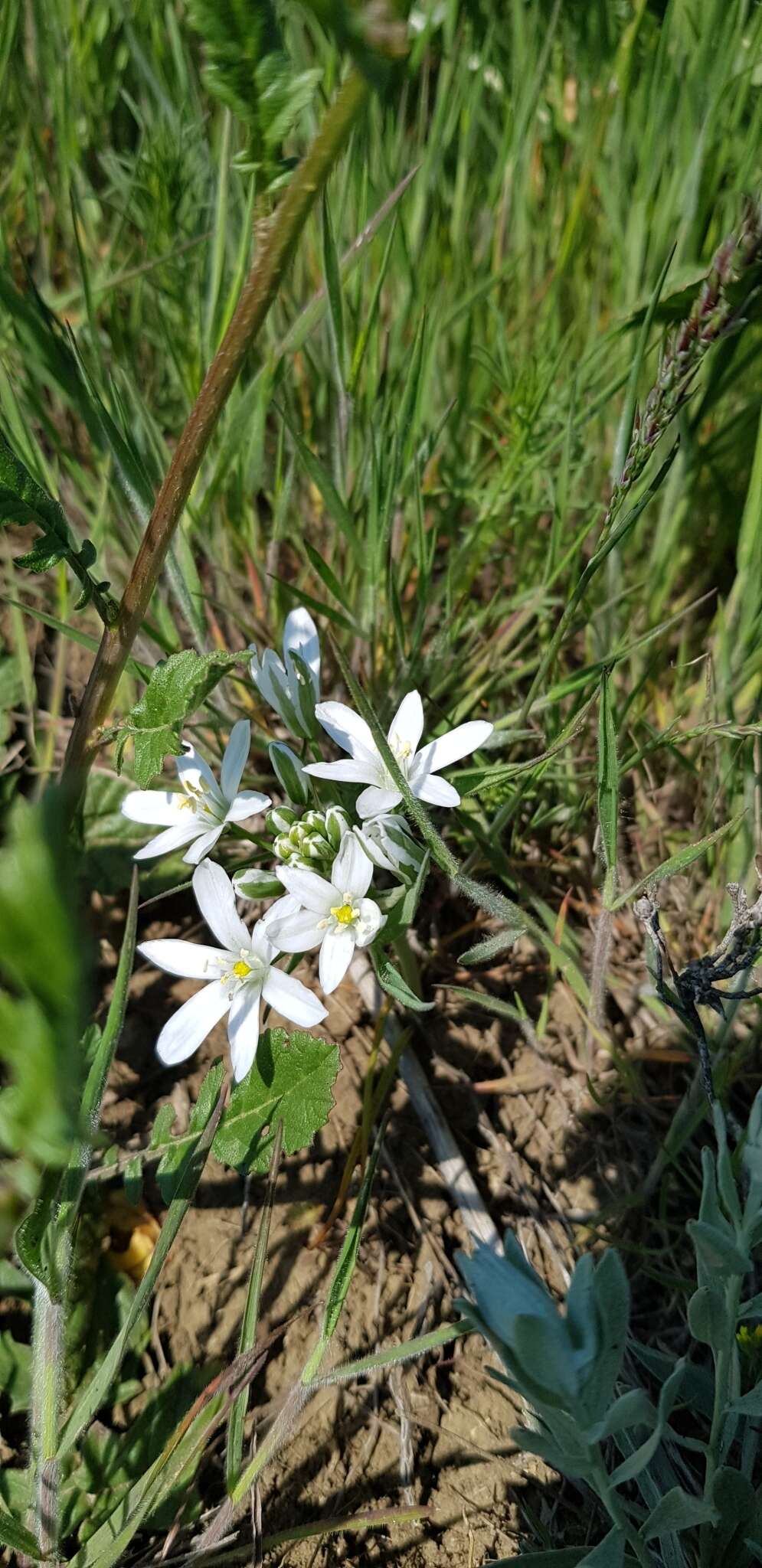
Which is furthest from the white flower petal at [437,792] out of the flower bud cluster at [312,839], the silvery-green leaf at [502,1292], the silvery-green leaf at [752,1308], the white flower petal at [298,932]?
the silvery-green leaf at [752,1308]

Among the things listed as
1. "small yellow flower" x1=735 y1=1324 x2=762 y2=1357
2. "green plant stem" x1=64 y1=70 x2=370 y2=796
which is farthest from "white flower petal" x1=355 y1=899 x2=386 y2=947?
"small yellow flower" x1=735 y1=1324 x2=762 y2=1357

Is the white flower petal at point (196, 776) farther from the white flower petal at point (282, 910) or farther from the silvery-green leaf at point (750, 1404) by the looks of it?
the silvery-green leaf at point (750, 1404)

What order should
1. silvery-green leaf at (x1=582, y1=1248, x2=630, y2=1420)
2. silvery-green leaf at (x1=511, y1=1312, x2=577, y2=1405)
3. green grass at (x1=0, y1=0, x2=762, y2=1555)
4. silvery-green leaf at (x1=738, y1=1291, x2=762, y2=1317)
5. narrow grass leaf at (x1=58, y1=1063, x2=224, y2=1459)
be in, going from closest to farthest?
silvery-green leaf at (x1=511, y1=1312, x2=577, y2=1405) → silvery-green leaf at (x1=582, y1=1248, x2=630, y2=1420) → silvery-green leaf at (x1=738, y1=1291, x2=762, y2=1317) → narrow grass leaf at (x1=58, y1=1063, x2=224, y2=1459) → green grass at (x1=0, y1=0, x2=762, y2=1555)

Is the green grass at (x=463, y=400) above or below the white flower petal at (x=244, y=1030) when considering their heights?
above

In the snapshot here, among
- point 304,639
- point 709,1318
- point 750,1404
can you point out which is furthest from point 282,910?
point 750,1404

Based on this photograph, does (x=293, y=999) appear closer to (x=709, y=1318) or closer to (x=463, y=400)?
(x=709, y=1318)

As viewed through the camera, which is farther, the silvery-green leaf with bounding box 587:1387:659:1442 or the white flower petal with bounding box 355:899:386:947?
the white flower petal with bounding box 355:899:386:947

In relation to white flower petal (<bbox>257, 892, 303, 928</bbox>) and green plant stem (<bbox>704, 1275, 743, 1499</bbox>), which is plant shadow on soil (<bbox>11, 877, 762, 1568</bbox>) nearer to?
green plant stem (<bbox>704, 1275, 743, 1499</bbox>)
